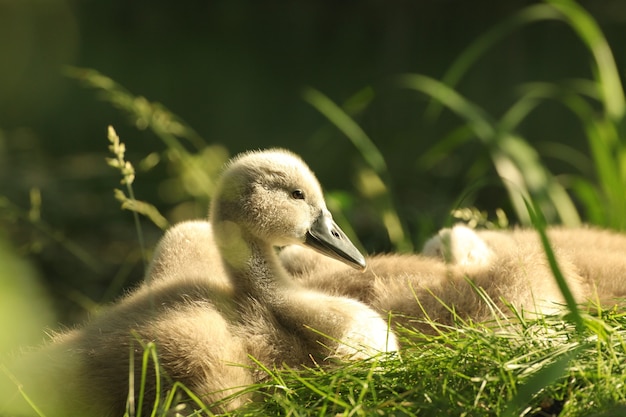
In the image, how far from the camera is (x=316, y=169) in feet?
24.9

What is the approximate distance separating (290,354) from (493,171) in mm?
4324

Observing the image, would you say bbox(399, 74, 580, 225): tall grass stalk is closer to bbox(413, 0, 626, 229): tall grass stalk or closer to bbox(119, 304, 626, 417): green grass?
bbox(413, 0, 626, 229): tall grass stalk

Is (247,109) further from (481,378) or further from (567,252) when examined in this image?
(481,378)

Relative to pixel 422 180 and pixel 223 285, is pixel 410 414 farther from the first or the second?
pixel 422 180

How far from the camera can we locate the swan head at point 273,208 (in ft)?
7.88

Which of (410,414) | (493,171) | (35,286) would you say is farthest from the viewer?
(493,171)

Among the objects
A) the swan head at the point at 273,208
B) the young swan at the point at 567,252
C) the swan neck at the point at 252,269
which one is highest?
the swan head at the point at 273,208

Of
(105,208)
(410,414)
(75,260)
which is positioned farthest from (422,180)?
(410,414)

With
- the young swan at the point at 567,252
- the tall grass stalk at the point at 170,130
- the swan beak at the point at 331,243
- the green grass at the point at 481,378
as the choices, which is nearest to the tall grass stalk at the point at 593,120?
the young swan at the point at 567,252

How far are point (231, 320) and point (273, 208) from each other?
1.09 ft

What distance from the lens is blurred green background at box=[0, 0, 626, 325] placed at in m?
5.23

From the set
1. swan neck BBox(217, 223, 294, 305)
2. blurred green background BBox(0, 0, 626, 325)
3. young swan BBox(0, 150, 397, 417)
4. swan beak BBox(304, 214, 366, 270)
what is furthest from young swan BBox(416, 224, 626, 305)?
swan neck BBox(217, 223, 294, 305)

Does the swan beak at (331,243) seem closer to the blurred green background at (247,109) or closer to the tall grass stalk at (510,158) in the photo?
the blurred green background at (247,109)

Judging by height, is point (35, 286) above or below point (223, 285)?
above
